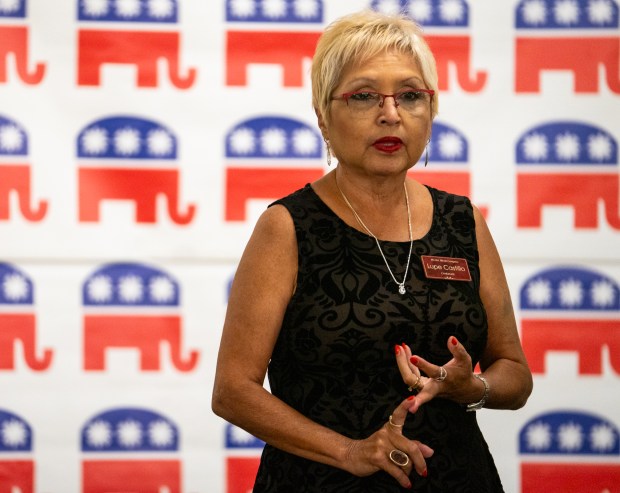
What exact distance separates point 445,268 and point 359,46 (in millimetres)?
408

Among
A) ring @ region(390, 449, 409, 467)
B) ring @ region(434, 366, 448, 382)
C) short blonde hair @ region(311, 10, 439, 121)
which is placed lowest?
ring @ region(390, 449, 409, 467)

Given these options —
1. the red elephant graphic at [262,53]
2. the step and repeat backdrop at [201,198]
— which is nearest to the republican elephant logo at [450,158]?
the step and repeat backdrop at [201,198]

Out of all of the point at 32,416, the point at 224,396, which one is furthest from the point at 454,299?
the point at 32,416

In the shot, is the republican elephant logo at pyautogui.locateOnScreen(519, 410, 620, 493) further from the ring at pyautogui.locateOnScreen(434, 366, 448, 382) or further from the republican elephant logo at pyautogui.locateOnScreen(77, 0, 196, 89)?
the republican elephant logo at pyautogui.locateOnScreen(77, 0, 196, 89)

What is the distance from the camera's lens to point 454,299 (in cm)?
141

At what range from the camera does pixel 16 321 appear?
7.72 feet

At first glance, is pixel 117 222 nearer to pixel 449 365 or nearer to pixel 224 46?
pixel 224 46

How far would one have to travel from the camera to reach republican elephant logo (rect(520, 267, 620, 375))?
2385 mm

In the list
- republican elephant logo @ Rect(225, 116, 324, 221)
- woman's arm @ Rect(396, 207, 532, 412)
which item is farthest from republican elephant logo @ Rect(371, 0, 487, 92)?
woman's arm @ Rect(396, 207, 532, 412)

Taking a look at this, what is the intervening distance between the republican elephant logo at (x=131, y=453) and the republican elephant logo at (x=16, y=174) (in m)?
0.62

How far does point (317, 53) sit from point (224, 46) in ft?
3.19

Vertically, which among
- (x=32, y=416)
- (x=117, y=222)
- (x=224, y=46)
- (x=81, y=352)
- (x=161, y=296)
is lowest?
(x=32, y=416)

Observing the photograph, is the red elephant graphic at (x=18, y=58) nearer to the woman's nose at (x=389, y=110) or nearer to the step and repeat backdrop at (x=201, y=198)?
the step and repeat backdrop at (x=201, y=198)

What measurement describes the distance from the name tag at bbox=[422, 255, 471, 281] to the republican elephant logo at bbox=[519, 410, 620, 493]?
1.12 meters
